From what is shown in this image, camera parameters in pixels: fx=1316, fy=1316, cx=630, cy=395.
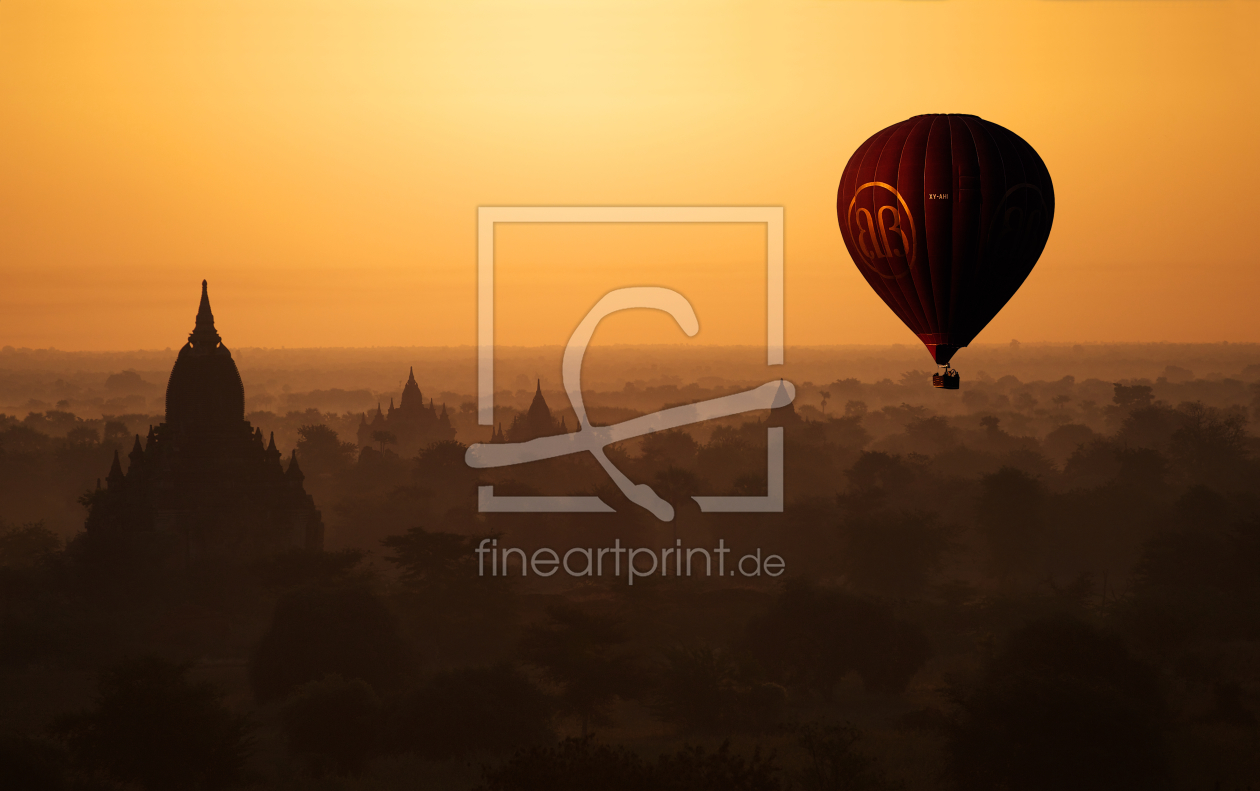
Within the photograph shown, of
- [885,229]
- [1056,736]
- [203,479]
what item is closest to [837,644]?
[1056,736]

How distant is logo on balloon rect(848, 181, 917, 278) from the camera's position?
76.5 feet

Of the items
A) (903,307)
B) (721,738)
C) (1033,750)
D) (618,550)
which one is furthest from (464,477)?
(903,307)

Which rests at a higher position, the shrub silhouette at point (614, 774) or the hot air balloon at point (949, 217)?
the hot air balloon at point (949, 217)

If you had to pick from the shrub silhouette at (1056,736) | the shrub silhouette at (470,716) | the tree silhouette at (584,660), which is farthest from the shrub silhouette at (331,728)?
the shrub silhouette at (1056,736)

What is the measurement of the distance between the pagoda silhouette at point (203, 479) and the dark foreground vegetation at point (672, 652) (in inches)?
41.5

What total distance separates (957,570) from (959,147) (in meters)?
49.6

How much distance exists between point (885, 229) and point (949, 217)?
1.16 metres

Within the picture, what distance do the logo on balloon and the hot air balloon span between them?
0.06 ft

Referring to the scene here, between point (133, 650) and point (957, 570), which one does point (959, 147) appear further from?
point (957, 570)

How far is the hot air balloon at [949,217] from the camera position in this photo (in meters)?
23.0

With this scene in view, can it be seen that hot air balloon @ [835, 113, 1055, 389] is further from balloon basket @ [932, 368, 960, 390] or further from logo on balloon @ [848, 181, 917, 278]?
balloon basket @ [932, 368, 960, 390]

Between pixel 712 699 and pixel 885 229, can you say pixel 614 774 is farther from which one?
pixel 885 229

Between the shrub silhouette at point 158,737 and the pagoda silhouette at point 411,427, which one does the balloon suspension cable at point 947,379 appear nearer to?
the shrub silhouette at point 158,737

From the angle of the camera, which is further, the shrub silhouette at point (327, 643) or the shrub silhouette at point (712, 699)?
the shrub silhouette at point (327, 643)
